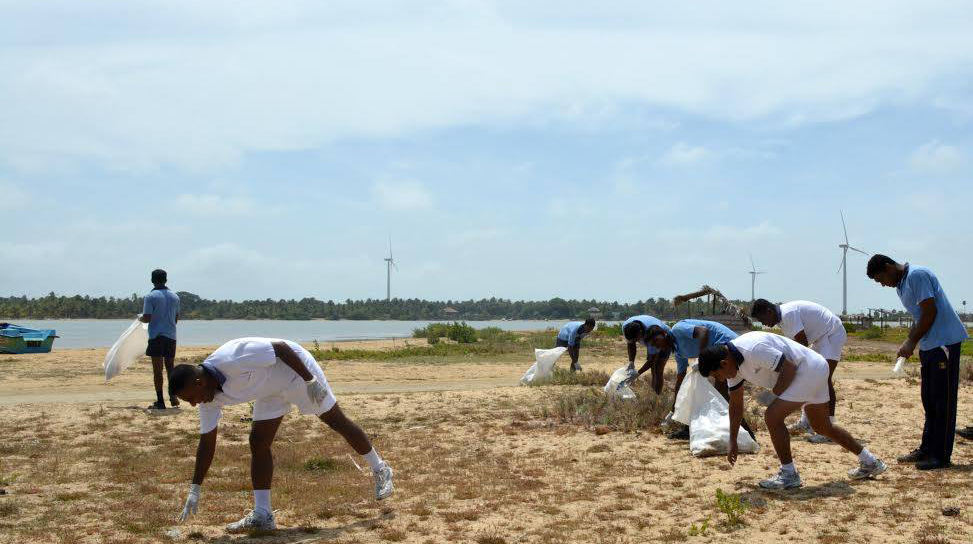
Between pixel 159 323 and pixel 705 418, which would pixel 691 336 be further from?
pixel 159 323

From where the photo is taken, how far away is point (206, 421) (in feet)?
18.2

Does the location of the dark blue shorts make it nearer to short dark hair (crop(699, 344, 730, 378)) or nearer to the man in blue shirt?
the man in blue shirt

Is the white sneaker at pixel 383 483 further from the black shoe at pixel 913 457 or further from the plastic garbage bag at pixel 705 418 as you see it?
the black shoe at pixel 913 457

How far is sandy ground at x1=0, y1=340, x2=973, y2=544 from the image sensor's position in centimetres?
560

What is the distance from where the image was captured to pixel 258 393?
A: 18.1 feet

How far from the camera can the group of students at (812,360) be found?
599cm

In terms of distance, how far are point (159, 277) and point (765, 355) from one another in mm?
8258

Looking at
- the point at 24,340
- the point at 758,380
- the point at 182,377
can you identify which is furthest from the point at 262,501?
the point at 24,340

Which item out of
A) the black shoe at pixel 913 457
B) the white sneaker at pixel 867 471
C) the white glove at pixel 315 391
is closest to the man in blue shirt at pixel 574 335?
the black shoe at pixel 913 457

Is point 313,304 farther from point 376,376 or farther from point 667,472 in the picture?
point 667,472

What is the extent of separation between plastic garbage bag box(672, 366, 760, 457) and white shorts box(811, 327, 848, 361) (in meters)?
0.98

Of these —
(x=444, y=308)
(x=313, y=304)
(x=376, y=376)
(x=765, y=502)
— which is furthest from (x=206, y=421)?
(x=444, y=308)

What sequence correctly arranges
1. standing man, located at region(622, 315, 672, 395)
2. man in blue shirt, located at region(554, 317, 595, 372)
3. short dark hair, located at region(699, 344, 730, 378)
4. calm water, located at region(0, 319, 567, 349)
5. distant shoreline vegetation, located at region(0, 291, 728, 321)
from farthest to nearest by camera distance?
distant shoreline vegetation, located at region(0, 291, 728, 321)
calm water, located at region(0, 319, 567, 349)
man in blue shirt, located at region(554, 317, 595, 372)
standing man, located at region(622, 315, 672, 395)
short dark hair, located at region(699, 344, 730, 378)

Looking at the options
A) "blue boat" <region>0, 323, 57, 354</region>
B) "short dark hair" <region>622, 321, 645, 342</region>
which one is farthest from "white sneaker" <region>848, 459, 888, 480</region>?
"blue boat" <region>0, 323, 57, 354</region>
